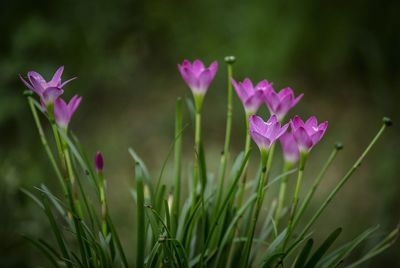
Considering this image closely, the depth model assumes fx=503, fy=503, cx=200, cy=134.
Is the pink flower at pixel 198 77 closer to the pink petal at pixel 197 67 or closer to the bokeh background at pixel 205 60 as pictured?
the pink petal at pixel 197 67

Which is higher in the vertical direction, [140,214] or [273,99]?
[273,99]

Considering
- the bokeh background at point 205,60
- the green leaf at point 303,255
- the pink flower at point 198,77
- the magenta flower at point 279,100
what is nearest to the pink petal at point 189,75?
the pink flower at point 198,77

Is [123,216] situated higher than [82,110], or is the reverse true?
[82,110]

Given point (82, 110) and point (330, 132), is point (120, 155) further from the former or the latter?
point (330, 132)

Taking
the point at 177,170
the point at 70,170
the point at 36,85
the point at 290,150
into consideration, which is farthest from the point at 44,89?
the point at 290,150

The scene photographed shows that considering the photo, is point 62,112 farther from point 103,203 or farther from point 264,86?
point 264,86

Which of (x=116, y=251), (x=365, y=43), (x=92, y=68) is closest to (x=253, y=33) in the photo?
(x=365, y=43)

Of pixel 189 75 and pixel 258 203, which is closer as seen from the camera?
pixel 258 203
